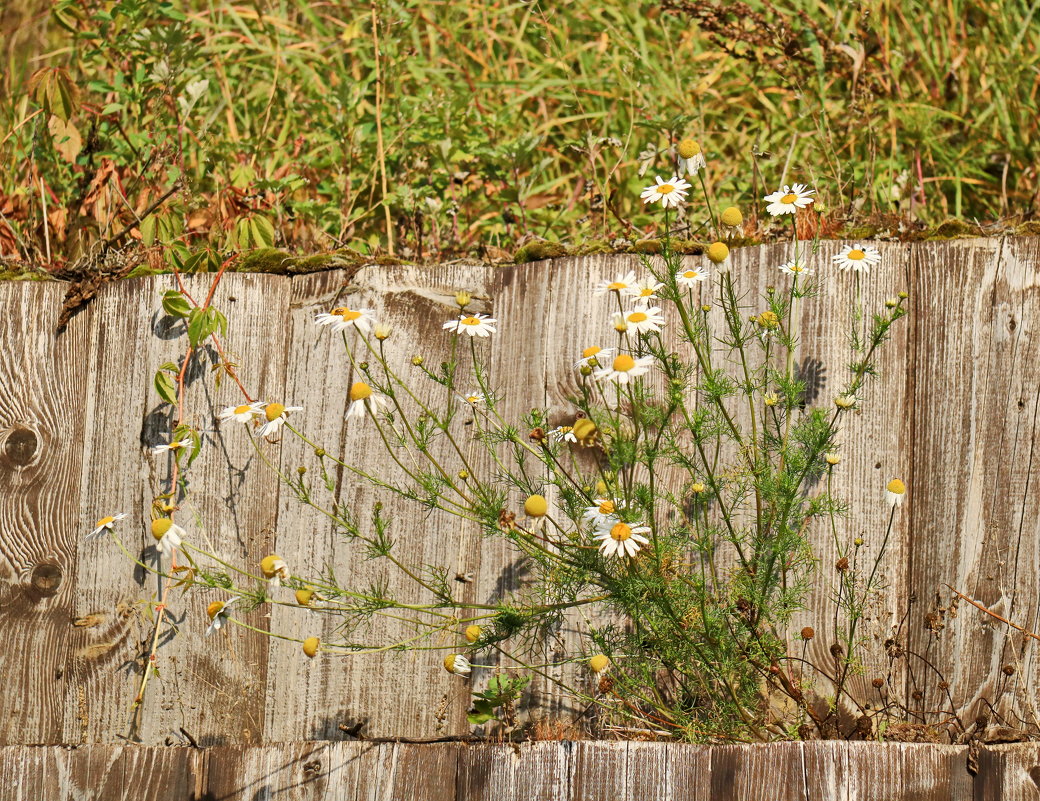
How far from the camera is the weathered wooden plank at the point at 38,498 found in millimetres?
2795

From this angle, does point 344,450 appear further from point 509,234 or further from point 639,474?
point 509,234

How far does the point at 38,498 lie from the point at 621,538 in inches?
65.6

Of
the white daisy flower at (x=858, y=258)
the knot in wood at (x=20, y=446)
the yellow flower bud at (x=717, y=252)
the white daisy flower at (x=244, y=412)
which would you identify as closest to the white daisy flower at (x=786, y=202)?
the white daisy flower at (x=858, y=258)

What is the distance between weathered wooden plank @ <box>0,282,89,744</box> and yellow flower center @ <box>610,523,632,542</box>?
5.06 ft

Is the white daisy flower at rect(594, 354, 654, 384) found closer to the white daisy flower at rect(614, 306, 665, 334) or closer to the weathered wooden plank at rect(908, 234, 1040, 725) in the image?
the white daisy flower at rect(614, 306, 665, 334)

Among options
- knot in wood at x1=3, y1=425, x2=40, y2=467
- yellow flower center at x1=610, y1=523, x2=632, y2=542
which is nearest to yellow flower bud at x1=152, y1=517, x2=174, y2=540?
knot in wood at x1=3, y1=425, x2=40, y2=467

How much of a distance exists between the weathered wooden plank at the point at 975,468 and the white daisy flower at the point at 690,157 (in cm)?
69

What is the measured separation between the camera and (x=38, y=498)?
2.87 m

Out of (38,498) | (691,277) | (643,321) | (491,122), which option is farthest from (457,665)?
(491,122)

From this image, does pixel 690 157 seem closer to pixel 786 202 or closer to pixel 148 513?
pixel 786 202

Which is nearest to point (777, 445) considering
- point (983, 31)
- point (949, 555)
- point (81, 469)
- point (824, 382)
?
point (824, 382)

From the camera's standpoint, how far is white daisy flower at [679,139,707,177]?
89.4 inches

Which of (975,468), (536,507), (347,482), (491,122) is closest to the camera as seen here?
(536,507)

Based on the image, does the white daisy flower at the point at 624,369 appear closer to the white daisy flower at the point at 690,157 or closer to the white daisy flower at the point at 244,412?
the white daisy flower at the point at 690,157
